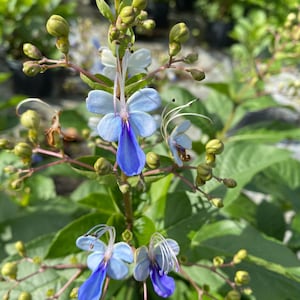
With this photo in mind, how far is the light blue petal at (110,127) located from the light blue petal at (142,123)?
20mm

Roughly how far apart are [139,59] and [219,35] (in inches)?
165

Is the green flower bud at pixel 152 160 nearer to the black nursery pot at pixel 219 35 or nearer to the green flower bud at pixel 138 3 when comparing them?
the green flower bud at pixel 138 3

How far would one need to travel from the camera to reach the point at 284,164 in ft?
4.53

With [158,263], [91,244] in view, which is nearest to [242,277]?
[158,263]

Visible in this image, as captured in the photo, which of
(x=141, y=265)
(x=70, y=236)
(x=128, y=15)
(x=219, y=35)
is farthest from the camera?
(x=219, y=35)

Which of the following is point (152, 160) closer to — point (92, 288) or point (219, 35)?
point (92, 288)

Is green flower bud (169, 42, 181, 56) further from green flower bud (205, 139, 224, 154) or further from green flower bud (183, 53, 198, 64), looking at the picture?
green flower bud (205, 139, 224, 154)

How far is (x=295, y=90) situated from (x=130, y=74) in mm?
811

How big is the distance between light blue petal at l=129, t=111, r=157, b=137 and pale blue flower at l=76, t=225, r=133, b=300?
0.16 m

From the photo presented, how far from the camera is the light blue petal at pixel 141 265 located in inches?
28.6

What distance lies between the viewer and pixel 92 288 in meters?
0.69

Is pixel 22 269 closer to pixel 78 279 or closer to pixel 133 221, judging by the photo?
pixel 78 279

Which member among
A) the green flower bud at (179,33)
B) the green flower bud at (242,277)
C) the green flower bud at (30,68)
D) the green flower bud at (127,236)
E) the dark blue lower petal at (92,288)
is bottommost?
the green flower bud at (242,277)

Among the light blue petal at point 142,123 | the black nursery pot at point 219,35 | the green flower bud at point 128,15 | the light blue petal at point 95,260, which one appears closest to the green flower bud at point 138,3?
the green flower bud at point 128,15
